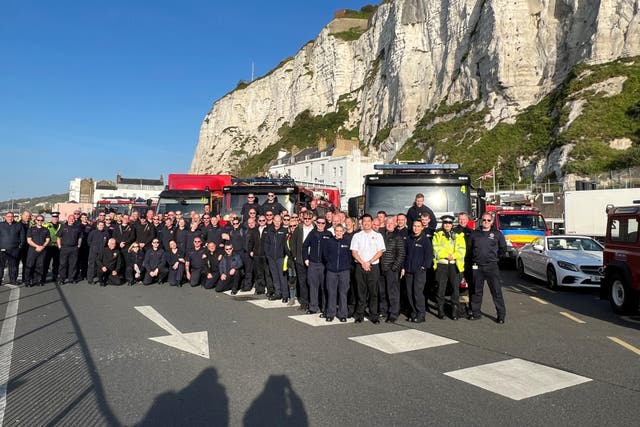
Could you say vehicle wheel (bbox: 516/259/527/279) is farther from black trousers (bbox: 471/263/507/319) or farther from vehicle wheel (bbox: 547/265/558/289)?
→ black trousers (bbox: 471/263/507/319)

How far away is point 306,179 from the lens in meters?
70.1

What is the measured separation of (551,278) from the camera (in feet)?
39.7

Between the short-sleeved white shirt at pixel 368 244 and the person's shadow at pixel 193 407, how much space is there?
3715 millimetres

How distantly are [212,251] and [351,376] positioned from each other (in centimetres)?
727

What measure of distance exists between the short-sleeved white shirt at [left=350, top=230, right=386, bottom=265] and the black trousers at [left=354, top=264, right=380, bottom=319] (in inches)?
8.0

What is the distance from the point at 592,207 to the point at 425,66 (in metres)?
55.2

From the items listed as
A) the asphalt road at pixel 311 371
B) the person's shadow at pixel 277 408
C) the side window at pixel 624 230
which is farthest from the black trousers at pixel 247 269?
the side window at pixel 624 230

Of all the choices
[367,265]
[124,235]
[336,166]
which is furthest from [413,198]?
[336,166]

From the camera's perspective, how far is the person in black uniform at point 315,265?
8.55 m

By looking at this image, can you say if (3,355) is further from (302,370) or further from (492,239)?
(492,239)

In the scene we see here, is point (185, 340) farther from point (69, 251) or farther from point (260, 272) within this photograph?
point (69, 251)

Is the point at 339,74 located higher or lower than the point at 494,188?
higher

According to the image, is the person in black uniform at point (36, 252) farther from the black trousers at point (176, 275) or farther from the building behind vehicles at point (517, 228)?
the building behind vehicles at point (517, 228)

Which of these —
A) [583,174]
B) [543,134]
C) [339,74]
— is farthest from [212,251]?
[339,74]
